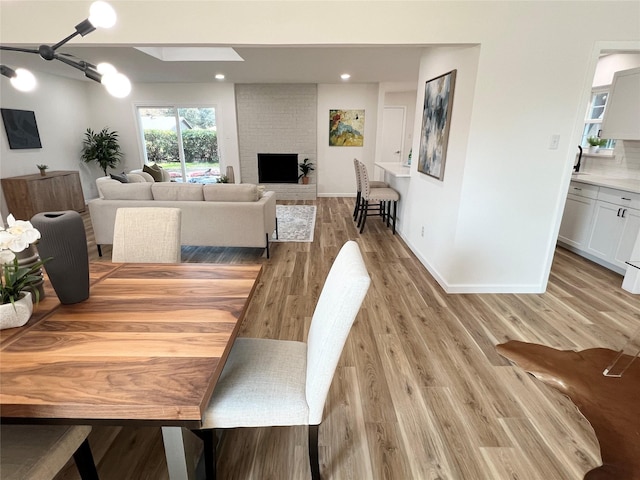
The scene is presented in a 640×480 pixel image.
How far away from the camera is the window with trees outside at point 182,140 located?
6930mm

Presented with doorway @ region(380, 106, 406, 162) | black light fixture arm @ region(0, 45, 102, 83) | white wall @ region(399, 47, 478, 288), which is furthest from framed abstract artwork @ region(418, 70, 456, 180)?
doorway @ region(380, 106, 406, 162)

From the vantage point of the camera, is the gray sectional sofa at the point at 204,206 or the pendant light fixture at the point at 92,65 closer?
the pendant light fixture at the point at 92,65

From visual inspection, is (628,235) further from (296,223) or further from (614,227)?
(296,223)

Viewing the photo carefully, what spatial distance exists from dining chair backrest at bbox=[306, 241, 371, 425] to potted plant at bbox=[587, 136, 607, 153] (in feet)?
15.6

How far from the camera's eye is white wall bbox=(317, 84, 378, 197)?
6738 millimetres

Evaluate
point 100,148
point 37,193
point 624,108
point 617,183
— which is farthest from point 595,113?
point 100,148

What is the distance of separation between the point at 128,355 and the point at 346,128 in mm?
6643

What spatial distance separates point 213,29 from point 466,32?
72.3 inches

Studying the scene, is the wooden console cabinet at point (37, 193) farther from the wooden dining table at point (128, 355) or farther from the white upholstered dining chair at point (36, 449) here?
the white upholstered dining chair at point (36, 449)

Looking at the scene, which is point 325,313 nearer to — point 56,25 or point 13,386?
point 13,386

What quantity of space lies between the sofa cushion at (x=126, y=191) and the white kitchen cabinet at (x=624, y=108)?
5088 mm

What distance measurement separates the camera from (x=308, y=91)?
6.67 meters

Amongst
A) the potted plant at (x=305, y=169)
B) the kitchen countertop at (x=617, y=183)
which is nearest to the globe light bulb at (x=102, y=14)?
the kitchen countertop at (x=617, y=183)

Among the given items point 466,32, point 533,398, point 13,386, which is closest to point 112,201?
point 13,386
